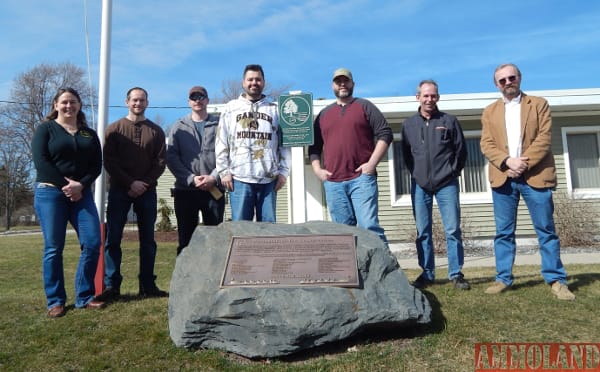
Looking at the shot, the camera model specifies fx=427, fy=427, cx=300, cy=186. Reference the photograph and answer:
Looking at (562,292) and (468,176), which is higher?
(468,176)

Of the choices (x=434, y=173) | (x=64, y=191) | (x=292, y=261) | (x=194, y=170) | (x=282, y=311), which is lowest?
(x=282, y=311)

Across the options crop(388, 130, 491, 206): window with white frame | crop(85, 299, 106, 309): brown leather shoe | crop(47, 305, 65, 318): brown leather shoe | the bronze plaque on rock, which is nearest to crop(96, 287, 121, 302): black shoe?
crop(85, 299, 106, 309): brown leather shoe

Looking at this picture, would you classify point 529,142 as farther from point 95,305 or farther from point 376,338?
point 95,305

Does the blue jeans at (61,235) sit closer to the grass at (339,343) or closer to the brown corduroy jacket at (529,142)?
the grass at (339,343)

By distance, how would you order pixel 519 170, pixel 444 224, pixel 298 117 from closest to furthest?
1. pixel 519 170
2. pixel 444 224
3. pixel 298 117

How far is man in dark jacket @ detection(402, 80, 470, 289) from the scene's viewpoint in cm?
403

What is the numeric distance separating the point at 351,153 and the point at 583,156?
8.69 metres

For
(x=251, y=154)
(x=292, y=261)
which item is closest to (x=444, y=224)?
(x=292, y=261)

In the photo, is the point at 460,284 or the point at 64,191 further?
the point at 460,284

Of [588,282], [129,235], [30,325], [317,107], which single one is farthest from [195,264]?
[129,235]

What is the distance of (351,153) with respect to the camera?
407cm

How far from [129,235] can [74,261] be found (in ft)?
21.0

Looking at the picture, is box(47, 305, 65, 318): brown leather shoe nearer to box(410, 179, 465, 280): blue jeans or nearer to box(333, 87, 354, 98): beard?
box(333, 87, 354, 98): beard

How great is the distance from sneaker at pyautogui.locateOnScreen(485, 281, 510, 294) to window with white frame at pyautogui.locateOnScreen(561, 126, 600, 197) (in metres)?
7.55
